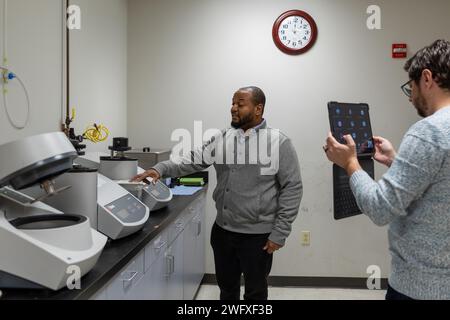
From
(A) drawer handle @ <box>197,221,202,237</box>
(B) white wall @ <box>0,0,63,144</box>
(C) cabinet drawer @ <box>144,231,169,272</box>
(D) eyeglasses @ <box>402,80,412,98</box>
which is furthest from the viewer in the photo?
(A) drawer handle @ <box>197,221,202,237</box>

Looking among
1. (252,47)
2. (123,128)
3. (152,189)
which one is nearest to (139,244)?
(152,189)

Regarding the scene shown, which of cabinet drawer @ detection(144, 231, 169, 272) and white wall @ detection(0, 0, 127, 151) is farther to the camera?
white wall @ detection(0, 0, 127, 151)

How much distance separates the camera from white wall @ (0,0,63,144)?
1.85 metres

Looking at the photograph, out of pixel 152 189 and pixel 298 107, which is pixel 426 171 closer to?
pixel 152 189

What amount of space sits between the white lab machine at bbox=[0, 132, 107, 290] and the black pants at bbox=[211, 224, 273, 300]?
3.46 ft

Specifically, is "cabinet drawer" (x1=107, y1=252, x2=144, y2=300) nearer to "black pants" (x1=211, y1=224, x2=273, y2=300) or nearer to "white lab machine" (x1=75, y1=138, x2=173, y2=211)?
"white lab machine" (x1=75, y1=138, x2=173, y2=211)

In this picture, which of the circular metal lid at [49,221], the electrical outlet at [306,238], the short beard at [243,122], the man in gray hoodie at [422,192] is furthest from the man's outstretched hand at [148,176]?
the electrical outlet at [306,238]

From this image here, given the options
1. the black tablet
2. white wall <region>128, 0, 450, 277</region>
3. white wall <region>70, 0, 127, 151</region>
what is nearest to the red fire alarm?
white wall <region>128, 0, 450, 277</region>

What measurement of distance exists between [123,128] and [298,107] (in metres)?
1.46

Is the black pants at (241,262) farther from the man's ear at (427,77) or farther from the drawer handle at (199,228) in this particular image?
the man's ear at (427,77)

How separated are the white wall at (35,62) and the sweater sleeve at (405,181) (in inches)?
60.8

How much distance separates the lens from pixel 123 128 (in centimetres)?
344

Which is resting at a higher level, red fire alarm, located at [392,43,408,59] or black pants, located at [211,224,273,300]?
red fire alarm, located at [392,43,408,59]

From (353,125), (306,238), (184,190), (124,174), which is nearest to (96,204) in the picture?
(124,174)
